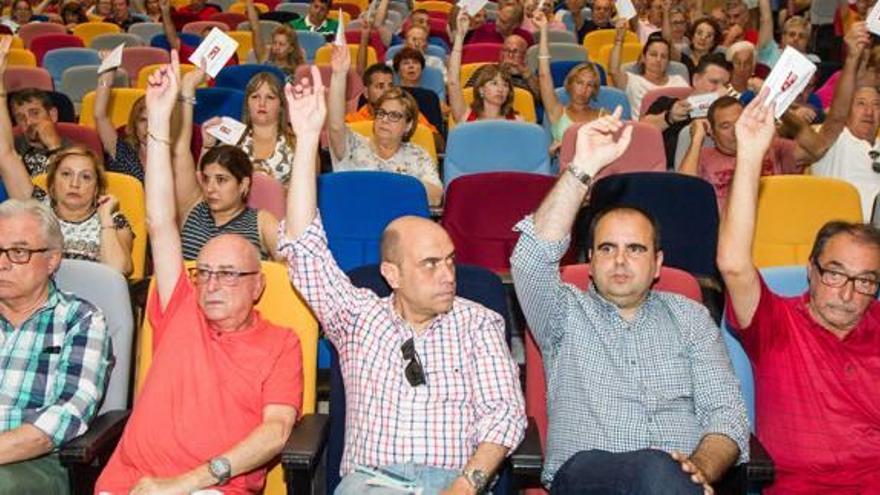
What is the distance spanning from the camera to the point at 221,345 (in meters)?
2.77

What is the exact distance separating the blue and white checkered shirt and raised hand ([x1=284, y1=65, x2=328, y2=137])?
2.09 ft

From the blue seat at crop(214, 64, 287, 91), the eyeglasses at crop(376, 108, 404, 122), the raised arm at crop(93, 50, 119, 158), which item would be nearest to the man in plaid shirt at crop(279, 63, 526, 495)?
the eyeglasses at crop(376, 108, 404, 122)

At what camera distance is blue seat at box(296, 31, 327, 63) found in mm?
8469

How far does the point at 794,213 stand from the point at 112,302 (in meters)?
2.36

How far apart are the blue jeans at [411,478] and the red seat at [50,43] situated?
21.6 ft

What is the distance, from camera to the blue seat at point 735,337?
2.86 m

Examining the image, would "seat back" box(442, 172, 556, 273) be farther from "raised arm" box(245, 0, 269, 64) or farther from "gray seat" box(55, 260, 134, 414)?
"raised arm" box(245, 0, 269, 64)

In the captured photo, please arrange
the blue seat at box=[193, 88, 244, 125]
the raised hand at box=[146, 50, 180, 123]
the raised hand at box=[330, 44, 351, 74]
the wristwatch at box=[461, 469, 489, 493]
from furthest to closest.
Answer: the blue seat at box=[193, 88, 244, 125] < the raised hand at box=[330, 44, 351, 74] < the raised hand at box=[146, 50, 180, 123] < the wristwatch at box=[461, 469, 489, 493]

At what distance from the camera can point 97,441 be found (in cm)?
254

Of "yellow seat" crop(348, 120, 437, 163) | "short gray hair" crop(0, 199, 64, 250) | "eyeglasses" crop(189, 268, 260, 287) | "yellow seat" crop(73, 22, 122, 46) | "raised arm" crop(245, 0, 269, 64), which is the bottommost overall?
"eyeglasses" crop(189, 268, 260, 287)

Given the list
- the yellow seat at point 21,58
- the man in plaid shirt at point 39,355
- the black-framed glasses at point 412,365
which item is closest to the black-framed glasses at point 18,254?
the man in plaid shirt at point 39,355

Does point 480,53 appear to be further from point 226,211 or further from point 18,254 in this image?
point 18,254

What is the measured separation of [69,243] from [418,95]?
2.85 meters

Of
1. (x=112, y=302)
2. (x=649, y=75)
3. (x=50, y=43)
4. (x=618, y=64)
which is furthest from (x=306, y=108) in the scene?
(x=50, y=43)
